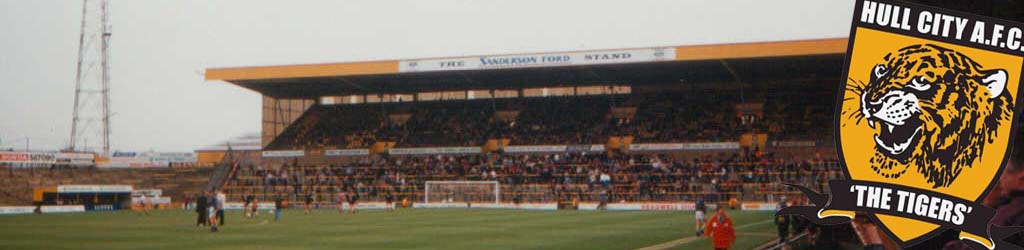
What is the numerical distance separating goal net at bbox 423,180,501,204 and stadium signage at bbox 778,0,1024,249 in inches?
1911

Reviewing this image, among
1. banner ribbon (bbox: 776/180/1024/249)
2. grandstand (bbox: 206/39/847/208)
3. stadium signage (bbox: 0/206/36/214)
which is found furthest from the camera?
Result: grandstand (bbox: 206/39/847/208)

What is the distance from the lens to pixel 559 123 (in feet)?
201

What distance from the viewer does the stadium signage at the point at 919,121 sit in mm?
4969

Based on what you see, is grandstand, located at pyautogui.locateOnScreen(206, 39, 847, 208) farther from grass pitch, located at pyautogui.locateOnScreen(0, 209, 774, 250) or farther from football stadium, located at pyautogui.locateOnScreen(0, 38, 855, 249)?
grass pitch, located at pyautogui.locateOnScreen(0, 209, 774, 250)

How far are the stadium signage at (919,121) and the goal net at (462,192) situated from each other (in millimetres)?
48547

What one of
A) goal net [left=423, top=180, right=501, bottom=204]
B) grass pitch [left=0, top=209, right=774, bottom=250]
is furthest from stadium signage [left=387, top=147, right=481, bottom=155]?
grass pitch [left=0, top=209, right=774, bottom=250]

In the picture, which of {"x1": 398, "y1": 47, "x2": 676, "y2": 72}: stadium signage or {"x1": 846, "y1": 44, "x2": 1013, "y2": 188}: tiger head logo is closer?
{"x1": 846, "y1": 44, "x2": 1013, "y2": 188}: tiger head logo

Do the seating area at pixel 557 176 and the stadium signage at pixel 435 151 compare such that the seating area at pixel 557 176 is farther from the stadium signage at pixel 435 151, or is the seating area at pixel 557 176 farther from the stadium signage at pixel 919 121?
the stadium signage at pixel 919 121

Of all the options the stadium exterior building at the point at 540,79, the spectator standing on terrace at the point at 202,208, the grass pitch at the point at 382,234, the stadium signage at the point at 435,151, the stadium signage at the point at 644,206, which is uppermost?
the stadium exterior building at the point at 540,79

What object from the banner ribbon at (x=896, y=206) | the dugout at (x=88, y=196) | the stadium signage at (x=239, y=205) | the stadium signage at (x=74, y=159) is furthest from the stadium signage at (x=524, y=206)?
the banner ribbon at (x=896, y=206)

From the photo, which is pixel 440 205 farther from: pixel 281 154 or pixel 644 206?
pixel 281 154

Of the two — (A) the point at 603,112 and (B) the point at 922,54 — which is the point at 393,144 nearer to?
(A) the point at 603,112

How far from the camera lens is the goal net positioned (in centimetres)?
5394

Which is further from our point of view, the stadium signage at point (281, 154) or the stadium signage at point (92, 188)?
the stadium signage at point (281, 154)
